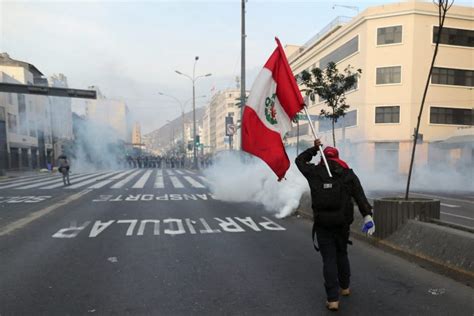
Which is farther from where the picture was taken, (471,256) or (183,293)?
(471,256)

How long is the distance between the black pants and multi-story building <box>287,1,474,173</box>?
28954 mm

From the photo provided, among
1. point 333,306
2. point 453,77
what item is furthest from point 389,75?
point 333,306

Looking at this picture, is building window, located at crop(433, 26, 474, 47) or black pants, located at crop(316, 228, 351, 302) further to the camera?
building window, located at crop(433, 26, 474, 47)

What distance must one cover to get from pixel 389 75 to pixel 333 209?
107 ft

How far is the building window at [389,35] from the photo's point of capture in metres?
32.2

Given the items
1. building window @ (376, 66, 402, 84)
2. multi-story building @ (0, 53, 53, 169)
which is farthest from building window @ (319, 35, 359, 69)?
multi-story building @ (0, 53, 53, 169)

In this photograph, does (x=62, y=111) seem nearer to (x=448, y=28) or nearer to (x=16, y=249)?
(x=448, y=28)

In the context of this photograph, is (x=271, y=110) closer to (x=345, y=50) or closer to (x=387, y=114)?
(x=387, y=114)

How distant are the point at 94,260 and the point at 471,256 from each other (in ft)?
15.7

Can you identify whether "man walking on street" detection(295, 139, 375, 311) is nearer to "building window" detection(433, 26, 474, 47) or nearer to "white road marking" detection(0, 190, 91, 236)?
"white road marking" detection(0, 190, 91, 236)

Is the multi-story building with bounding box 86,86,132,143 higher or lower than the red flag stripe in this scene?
higher

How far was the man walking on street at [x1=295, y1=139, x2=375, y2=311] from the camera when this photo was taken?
139 inches

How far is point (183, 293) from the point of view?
402 cm

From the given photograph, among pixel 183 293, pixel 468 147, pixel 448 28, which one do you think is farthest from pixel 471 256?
pixel 448 28
